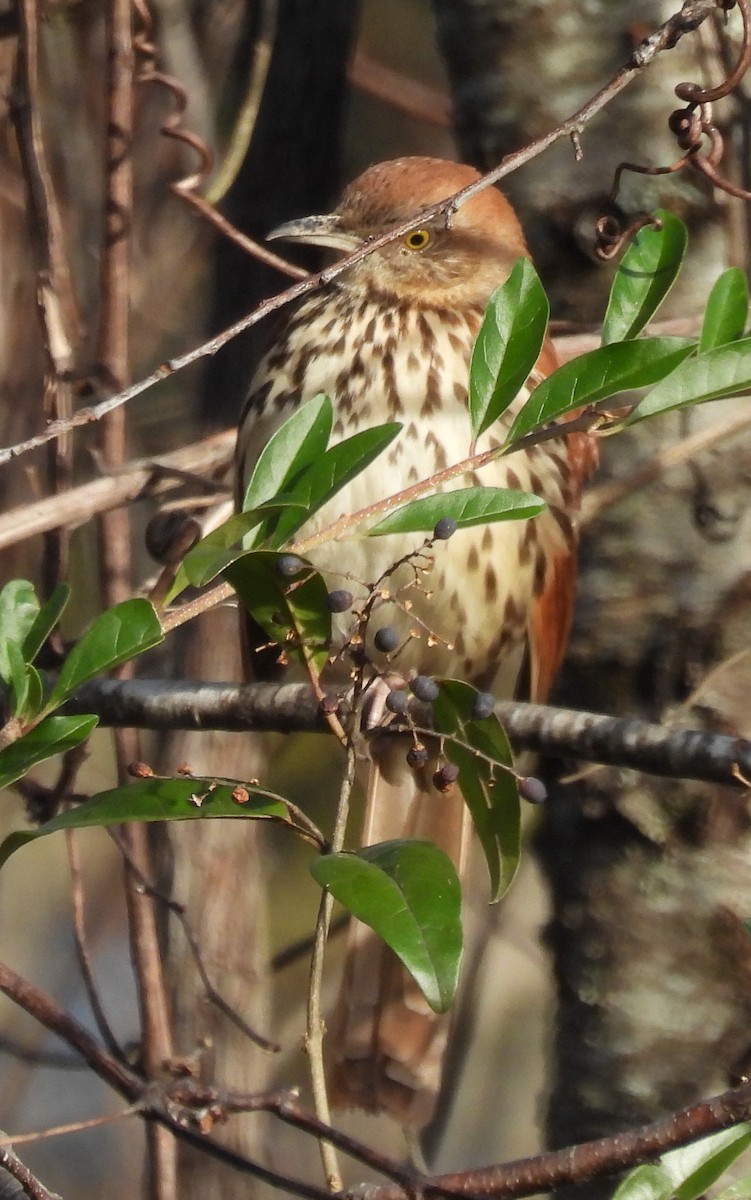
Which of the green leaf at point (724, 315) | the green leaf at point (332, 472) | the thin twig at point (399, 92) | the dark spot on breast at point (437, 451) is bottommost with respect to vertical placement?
the green leaf at point (332, 472)

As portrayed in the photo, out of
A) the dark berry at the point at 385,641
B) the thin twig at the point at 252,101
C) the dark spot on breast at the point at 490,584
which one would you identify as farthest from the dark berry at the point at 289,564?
Answer: the thin twig at the point at 252,101

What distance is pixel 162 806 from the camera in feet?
5.47

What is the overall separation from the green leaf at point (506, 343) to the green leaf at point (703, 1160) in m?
0.82

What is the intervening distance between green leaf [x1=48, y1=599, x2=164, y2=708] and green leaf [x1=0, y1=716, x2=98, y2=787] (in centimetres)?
4

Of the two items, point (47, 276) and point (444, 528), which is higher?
point (47, 276)

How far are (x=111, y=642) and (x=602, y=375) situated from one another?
1.94 feet

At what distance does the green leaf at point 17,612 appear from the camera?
5.93 ft

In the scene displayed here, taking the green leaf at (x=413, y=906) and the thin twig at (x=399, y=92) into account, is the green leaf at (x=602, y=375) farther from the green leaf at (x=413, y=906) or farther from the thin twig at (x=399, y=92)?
the thin twig at (x=399, y=92)

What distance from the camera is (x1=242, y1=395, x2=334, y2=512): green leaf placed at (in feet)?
5.95

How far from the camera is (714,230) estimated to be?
10.7 ft

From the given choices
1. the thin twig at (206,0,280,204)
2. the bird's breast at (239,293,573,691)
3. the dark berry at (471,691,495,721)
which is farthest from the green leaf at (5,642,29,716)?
the thin twig at (206,0,280,204)

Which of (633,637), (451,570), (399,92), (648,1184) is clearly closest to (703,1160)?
(648,1184)

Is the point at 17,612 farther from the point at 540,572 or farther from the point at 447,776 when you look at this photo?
the point at 540,572

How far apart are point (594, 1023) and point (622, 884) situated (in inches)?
11.2
